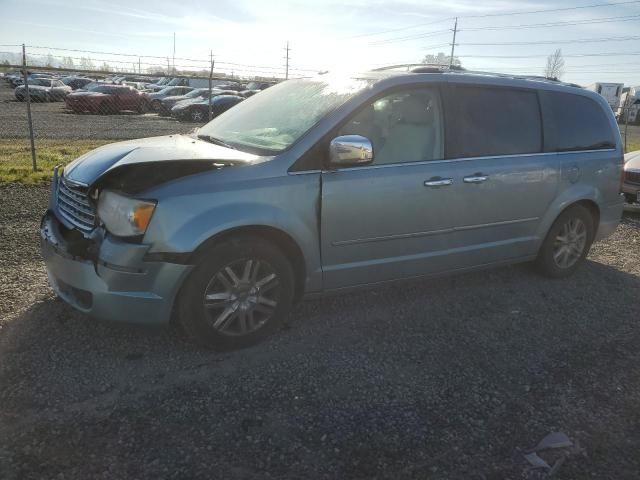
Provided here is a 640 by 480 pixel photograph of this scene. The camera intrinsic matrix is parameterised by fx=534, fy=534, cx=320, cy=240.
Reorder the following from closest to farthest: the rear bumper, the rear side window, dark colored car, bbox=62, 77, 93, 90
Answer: the rear side window < the rear bumper < dark colored car, bbox=62, 77, 93, 90

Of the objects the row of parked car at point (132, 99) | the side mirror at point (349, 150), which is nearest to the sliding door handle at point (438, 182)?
the side mirror at point (349, 150)

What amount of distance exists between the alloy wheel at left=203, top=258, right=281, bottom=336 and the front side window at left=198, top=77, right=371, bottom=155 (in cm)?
80

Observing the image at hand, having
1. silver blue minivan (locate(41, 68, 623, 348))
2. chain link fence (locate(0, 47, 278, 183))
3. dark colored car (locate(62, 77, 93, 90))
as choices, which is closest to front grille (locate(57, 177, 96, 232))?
silver blue minivan (locate(41, 68, 623, 348))

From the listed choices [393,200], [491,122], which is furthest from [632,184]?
[393,200]

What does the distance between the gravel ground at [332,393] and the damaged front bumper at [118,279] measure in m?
0.36

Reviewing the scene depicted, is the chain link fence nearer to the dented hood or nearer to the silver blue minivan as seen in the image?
the dented hood

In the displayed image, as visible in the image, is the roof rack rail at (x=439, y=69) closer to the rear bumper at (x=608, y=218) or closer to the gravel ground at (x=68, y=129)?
the rear bumper at (x=608, y=218)

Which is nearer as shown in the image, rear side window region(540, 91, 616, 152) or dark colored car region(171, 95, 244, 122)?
rear side window region(540, 91, 616, 152)

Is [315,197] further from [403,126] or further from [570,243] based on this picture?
[570,243]

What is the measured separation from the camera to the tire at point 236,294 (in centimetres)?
324

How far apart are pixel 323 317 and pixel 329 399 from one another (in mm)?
1113

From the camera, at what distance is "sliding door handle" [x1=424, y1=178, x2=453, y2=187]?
3941 millimetres

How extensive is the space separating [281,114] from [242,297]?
146 cm

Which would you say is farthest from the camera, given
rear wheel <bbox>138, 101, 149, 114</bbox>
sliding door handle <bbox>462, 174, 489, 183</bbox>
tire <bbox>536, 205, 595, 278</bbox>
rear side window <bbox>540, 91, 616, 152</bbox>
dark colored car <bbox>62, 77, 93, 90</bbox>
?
dark colored car <bbox>62, 77, 93, 90</bbox>
